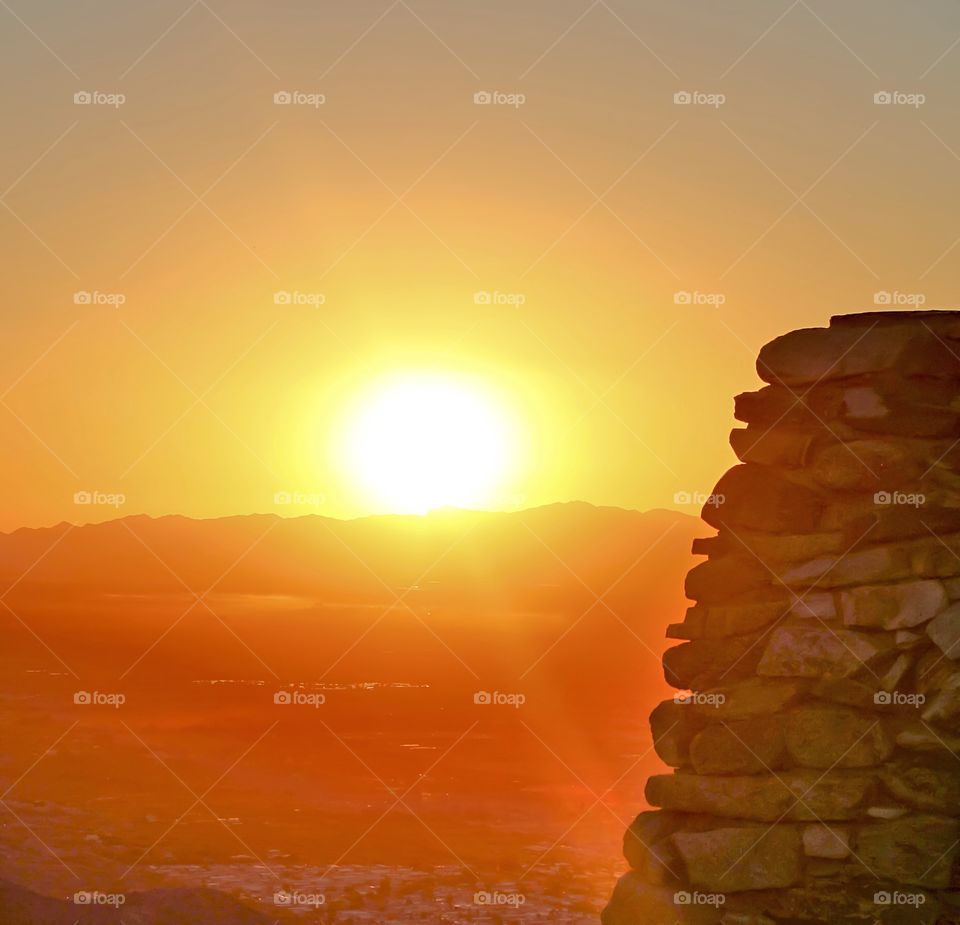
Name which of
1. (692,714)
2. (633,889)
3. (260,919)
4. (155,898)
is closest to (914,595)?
(692,714)

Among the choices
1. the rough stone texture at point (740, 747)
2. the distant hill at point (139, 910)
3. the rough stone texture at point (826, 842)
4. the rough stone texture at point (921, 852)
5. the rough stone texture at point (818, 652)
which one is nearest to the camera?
the rough stone texture at point (921, 852)

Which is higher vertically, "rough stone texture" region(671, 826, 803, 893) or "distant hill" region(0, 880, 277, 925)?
"distant hill" region(0, 880, 277, 925)

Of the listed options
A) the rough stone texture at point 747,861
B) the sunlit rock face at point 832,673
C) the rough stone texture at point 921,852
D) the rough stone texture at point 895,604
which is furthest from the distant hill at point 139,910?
the rough stone texture at point 895,604

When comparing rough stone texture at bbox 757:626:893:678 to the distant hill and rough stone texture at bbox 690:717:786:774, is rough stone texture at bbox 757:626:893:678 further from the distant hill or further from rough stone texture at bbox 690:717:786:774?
the distant hill

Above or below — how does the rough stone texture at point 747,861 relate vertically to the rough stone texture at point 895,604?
below

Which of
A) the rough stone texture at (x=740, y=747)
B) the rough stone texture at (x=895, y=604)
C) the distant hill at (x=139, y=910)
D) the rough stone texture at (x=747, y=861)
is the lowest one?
the rough stone texture at (x=747, y=861)

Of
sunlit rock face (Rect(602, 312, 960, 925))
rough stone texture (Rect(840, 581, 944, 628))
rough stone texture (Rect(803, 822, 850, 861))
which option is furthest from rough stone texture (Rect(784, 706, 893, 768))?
rough stone texture (Rect(840, 581, 944, 628))

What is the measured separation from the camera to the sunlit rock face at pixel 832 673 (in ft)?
32.6

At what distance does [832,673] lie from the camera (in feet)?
33.2

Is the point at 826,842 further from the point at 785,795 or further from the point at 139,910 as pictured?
the point at 139,910

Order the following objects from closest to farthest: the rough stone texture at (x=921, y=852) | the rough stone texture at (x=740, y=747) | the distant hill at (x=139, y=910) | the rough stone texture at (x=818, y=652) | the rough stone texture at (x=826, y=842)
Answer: the rough stone texture at (x=921, y=852) → the rough stone texture at (x=826, y=842) → the rough stone texture at (x=818, y=652) → the rough stone texture at (x=740, y=747) → the distant hill at (x=139, y=910)

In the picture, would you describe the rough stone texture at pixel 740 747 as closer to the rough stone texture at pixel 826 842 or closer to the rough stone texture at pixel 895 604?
the rough stone texture at pixel 826 842

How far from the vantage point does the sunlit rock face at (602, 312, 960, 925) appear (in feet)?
32.6

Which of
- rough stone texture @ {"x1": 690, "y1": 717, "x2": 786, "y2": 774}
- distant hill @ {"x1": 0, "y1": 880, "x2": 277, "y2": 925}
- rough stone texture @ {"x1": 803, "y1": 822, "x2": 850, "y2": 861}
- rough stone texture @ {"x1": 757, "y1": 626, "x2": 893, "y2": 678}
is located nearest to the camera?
rough stone texture @ {"x1": 803, "y1": 822, "x2": 850, "y2": 861}
